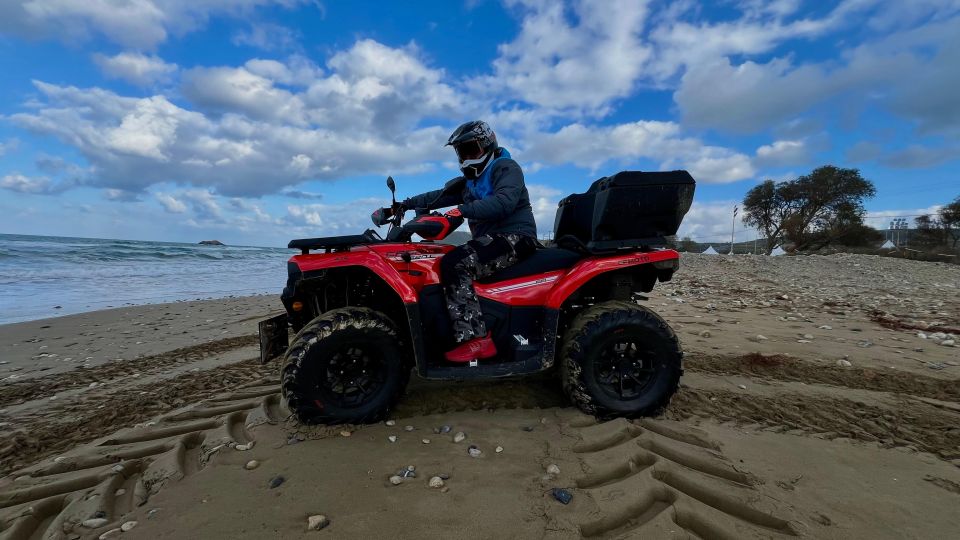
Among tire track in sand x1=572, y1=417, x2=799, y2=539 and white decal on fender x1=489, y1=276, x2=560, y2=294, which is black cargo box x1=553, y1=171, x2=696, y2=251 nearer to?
white decal on fender x1=489, y1=276, x2=560, y2=294

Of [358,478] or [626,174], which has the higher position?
[626,174]

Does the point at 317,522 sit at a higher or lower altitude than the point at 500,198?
lower

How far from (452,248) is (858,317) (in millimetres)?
6982

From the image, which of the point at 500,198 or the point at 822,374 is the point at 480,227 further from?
the point at 822,374

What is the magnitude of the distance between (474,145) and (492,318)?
138 cm

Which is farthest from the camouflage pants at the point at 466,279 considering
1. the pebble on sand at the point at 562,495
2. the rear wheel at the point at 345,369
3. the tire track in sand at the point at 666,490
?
the pebble on sand at the point at 562,495

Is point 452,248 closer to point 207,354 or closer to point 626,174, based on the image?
point 626,174

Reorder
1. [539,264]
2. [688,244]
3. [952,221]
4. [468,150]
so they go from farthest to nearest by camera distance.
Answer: [688,244] < [952,221] < [468,150] < [539,264]

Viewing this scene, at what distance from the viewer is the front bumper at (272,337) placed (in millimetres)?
3094

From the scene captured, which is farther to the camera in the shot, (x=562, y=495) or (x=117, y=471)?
(x=117, y=471)

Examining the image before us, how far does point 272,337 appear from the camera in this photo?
3145 millimetres

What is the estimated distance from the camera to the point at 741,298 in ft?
29.1

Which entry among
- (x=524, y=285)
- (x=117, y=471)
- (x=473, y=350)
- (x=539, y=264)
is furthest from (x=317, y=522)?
(x=539, y=264)

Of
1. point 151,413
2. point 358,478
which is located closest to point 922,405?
point 358,478
